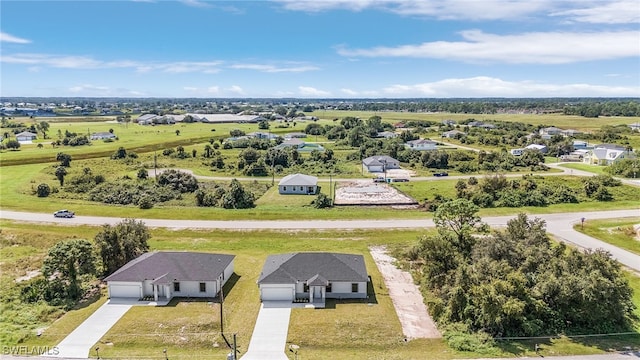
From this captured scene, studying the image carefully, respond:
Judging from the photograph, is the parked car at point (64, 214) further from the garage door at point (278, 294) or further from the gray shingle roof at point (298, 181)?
the garage door at point (278, 294)

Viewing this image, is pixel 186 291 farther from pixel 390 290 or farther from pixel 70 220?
pixel 70 220

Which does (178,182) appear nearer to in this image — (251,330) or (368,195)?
(368,195)

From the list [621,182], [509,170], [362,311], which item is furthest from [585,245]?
[509,170]

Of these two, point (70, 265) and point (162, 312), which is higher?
point (70, 265)

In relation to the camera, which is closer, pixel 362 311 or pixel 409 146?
pixel 362 311

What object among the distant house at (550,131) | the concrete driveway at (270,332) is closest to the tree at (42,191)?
the concrete driveway at (270,332)

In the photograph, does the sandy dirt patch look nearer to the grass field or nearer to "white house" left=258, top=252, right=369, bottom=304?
the grass field

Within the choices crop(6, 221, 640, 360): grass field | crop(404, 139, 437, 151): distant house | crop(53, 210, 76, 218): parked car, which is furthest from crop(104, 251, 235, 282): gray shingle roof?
crop(404, 139, 437, 151): distant house
